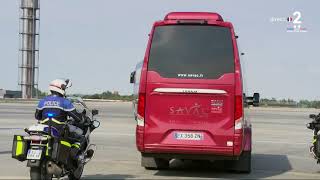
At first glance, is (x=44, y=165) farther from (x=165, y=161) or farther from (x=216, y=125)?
(x=165, y=161)

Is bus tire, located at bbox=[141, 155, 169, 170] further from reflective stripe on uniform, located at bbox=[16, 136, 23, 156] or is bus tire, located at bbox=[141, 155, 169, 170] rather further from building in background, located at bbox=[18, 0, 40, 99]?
→ building in background, located at bbox=[18, 0, 40, 99]

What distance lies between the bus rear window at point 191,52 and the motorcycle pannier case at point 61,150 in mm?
2491

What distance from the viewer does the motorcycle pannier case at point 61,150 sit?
8.96 metres

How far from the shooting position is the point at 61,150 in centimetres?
908

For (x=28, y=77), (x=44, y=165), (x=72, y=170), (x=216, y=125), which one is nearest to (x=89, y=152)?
(x=72, y=170)

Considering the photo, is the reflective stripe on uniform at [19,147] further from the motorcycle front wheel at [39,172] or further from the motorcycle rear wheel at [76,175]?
the motorcycle rear wheel at [76,175]

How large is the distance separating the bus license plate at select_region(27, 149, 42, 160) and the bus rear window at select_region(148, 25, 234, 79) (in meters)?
3.06

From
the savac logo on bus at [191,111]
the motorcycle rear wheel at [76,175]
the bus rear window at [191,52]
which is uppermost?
the bus rear window at [191,52]

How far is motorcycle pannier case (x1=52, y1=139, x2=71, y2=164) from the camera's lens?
8.96 metres


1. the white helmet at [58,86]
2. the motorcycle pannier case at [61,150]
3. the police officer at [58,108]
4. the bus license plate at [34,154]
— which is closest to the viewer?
the bus license plate at [34,154]

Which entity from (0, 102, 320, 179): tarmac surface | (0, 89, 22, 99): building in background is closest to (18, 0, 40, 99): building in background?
(0, 89, 22, 99): building in background

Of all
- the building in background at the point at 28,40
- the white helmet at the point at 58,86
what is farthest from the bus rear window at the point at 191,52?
the building in background at the point at 28,40

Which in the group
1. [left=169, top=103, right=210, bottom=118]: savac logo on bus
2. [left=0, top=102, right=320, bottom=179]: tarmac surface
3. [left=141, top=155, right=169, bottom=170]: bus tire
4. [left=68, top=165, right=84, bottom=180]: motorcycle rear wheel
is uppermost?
[left=169, top=103, right=210, bottom=118]: savac logo on bus

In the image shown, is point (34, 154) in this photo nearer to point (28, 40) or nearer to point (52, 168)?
point (52, 168)
